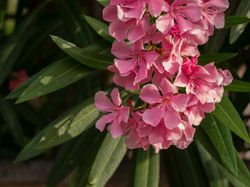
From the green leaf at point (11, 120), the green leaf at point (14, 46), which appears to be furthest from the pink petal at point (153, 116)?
the green leaf at point (11, 120)

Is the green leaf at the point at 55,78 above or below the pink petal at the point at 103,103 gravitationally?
below

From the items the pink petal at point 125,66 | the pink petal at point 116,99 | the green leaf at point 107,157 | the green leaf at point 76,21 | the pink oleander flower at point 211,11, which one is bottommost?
the green leaf at point 107,157

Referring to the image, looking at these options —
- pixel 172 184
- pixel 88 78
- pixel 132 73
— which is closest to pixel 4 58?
pixel 88 78

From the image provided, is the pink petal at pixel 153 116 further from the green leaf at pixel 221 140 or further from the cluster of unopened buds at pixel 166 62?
the green leaf at pixel 221 140

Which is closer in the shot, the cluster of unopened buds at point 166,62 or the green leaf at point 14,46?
the cluster of unopened buds at point 166,62

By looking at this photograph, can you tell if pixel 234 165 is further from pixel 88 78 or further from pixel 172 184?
pixel 88 78

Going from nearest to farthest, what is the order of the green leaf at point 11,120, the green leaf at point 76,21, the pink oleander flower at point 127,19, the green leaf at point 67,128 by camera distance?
the pink oleander flower at point 127,19 < the green leaf at point 67,128 < the green leaf at point 76,21 < the green leaf at point 11,120
